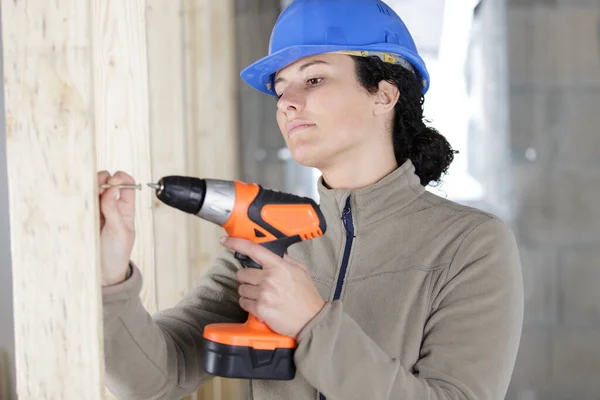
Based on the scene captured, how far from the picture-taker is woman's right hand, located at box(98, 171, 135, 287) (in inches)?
45.0

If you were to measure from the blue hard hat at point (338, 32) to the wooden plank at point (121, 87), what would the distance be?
32 centimetres

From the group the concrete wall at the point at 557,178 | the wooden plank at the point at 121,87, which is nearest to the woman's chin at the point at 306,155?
the wooden plank at the point at 121,87

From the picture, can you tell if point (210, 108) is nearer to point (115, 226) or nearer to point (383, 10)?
point (383, 10)

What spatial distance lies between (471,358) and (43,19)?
889 millimetres

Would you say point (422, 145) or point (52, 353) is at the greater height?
point (422, 145)

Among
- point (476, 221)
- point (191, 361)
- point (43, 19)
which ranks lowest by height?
point (191, 361)

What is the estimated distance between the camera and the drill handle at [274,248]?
1.23 m

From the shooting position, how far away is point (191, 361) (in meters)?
1.46

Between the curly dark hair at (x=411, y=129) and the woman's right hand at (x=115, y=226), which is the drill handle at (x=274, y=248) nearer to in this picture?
the woman's right hand at (x=115, y=226)

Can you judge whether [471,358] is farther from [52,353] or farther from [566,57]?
[566,57]

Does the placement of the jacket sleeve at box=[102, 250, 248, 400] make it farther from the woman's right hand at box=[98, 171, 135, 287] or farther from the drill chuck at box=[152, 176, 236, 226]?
the drill chuck at box=[152, 176, 236, 226]

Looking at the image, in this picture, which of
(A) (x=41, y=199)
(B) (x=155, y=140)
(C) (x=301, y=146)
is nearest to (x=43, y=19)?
(A) (x=41, y=199)

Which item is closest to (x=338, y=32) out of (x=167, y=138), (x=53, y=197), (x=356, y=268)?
(x=356, y=268)

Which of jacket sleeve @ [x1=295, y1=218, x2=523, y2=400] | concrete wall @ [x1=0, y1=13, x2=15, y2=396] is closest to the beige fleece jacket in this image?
jacket sleeve @ [x1=295, y1=218, x2=523, y2=400]
